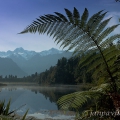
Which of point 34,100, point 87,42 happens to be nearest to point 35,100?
point 34,100

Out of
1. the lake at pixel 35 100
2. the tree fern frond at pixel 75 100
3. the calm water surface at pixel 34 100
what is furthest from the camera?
the calm water surface at pixel 34 100

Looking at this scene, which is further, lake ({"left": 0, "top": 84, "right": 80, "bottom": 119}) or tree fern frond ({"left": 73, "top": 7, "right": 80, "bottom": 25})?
lake ({"left": 0, "top": 84, "right": 80, "bottom": 119})

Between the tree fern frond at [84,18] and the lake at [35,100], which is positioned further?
the lake at [35,100]

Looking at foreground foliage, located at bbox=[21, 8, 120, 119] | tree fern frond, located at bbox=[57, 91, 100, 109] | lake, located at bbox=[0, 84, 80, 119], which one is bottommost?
lake, located at bbox=[0, 84, 80, 119]

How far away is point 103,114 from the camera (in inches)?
43.2

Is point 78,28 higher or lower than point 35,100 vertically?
higher

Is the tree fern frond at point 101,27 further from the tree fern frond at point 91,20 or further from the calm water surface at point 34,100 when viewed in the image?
the calm water surface at point 34,100

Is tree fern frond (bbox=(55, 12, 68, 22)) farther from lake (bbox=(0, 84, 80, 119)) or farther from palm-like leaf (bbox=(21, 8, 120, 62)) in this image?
lake (bbox=(0, 84, 80, 119))

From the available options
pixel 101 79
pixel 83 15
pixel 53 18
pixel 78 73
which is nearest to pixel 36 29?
pixel 53 18

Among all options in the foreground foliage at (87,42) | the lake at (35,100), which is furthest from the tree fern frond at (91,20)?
the lake at (35,100)

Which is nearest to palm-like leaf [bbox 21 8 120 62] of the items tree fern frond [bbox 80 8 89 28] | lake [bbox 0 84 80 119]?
tree fern frond [bbox 80 8 89 28]

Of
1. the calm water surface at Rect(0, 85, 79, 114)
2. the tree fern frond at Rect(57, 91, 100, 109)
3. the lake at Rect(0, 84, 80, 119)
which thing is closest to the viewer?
the tree fern frond at Rect(57, 91, 100, 109)

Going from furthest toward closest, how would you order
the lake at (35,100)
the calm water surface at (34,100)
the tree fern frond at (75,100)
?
the calm water surface at (34,100) < the lake at (35,100) < the tree fern frond at (75,100)

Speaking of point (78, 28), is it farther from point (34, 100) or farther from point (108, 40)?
point (34, 100)
